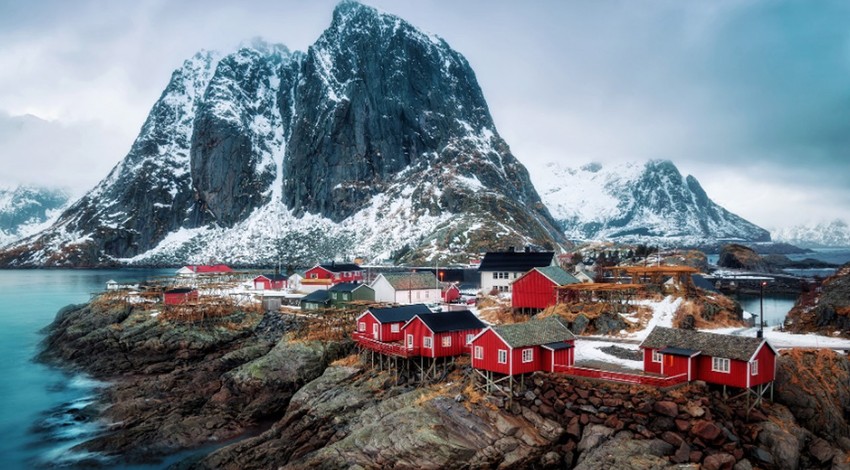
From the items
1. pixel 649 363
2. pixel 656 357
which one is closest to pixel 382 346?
pixel 649 363

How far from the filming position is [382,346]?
42.9m

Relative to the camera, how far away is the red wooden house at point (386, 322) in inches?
1770

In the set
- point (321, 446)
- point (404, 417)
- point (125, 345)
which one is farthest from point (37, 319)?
point (404, 417)

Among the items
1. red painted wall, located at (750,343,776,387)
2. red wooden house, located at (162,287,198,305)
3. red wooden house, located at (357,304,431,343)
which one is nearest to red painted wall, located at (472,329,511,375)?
red wooden house, located at (357,304,431,343)

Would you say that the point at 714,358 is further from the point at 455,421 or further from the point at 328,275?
the point at 328,275

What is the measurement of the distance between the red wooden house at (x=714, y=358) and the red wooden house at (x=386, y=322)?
17.7 meters

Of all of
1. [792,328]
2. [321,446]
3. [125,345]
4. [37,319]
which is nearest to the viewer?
[321,446]

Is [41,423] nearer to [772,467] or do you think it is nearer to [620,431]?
[620,431]

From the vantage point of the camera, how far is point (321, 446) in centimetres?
3366

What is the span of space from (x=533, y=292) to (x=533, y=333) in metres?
20.3

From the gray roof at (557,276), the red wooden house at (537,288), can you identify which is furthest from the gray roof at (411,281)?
the gray roof at (557,276)

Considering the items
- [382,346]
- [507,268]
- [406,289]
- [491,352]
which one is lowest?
[382,346]

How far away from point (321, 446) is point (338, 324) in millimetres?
21272

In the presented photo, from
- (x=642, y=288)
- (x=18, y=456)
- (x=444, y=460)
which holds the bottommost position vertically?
(x=18, y=456)
